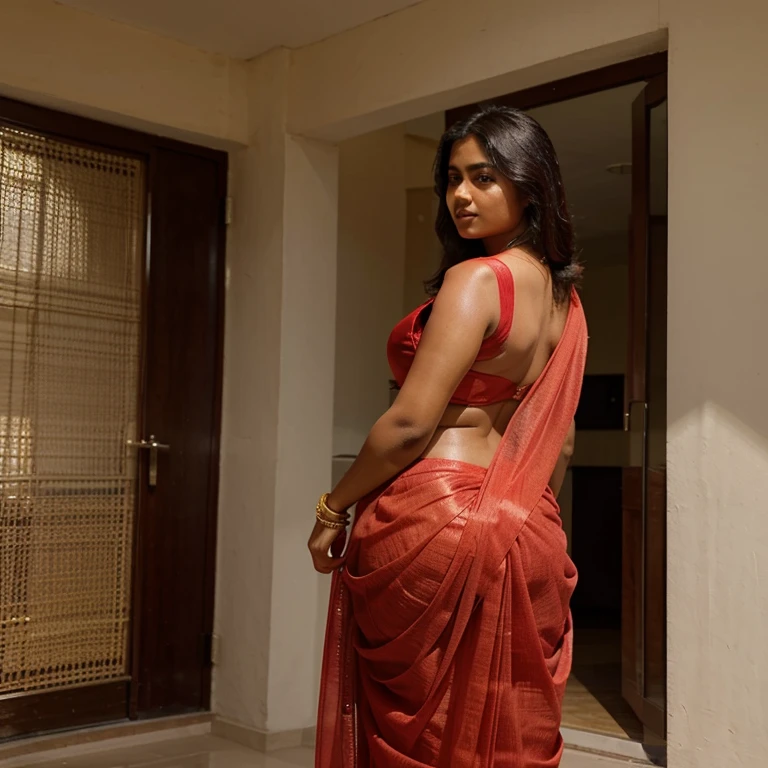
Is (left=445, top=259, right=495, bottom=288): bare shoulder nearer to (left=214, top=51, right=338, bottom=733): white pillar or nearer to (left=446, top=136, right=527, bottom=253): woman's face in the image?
(left=446, top=136, right=527, bottom=253): woman's face

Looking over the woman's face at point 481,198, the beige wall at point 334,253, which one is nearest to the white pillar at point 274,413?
the beige wall at point 334,253

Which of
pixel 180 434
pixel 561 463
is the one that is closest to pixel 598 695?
pixel 180 434

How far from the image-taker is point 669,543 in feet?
8.18

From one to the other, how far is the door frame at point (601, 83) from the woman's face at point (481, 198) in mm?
859

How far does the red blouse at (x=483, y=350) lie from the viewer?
1.82 metres

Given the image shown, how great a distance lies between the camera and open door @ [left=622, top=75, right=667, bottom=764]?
117 inches

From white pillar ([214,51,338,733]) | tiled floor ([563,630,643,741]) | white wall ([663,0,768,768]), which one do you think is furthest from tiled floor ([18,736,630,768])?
white wall ([663,0,768,768])

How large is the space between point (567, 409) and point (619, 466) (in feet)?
17.8

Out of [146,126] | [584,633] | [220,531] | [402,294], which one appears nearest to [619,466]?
[584,633]

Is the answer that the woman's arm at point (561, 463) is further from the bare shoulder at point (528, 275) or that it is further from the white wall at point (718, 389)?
the white wall at point (718, 389)

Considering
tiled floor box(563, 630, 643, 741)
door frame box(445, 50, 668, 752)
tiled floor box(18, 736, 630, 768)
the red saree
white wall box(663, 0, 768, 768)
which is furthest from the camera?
tiled floor box(563, 630, 643, 741)

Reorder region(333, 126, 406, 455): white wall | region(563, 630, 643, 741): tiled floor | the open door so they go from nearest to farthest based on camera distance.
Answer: the open door, region(563, 630, 643, 741): tiled floor, region(333, 126, 406, 455): white wall

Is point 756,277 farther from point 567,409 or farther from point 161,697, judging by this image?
point 161,697

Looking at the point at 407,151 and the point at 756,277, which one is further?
the point at 407,151
